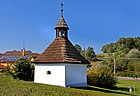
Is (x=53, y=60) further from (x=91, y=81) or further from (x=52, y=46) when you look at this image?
(x=91, y=81)

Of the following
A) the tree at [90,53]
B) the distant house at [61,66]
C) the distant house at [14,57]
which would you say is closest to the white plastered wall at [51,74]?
the distant house at [61,66]

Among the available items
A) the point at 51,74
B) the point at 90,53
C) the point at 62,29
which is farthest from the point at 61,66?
the point at 90,53

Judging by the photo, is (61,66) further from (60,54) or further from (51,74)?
(60,54)

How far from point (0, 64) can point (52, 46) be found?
3256cm

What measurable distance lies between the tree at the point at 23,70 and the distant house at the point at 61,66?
13.0ft

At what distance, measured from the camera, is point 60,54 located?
25.2 meters

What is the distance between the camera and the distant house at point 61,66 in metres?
24.2

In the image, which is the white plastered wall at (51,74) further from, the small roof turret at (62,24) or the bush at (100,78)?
the bush at (100,78)

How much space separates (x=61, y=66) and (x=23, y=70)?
6921 mm

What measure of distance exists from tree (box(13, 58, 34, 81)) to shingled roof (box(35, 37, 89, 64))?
396 centimetres

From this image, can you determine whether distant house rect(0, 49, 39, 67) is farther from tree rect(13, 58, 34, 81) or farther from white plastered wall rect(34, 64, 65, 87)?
white plastered wall rect(34, 64, 65, 87)

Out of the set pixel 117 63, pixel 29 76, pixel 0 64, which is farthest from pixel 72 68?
pixel 117 63

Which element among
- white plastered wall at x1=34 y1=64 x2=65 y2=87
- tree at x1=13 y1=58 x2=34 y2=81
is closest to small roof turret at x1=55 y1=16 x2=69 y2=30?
white plastered wall at x1=34 y1=64 x2=65 y2=87

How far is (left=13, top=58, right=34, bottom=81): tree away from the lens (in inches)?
1153
